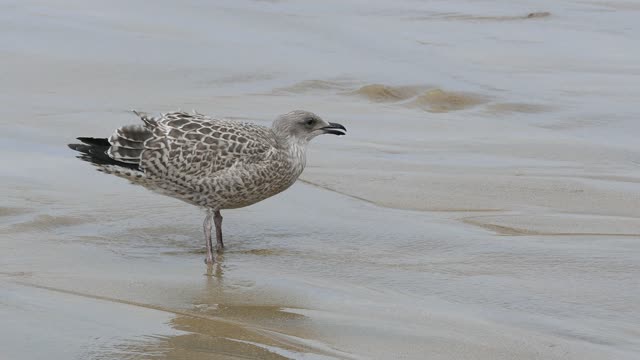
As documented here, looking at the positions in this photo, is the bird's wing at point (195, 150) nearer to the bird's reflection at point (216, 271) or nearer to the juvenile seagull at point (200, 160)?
the juvenile seagull at point (200, 160)

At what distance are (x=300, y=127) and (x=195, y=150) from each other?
777 mm

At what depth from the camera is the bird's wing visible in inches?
287

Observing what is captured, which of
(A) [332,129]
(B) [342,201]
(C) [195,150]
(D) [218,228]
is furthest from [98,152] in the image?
(B) [342,201]

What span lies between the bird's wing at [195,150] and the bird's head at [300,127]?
319mm

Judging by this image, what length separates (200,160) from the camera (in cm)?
730

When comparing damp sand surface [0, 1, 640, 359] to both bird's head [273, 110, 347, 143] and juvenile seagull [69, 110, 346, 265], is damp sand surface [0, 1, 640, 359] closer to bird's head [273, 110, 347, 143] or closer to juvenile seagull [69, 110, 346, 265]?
juvenile seagull [69, 110, 346, 265]

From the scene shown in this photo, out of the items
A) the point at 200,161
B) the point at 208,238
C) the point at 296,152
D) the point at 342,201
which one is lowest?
the point at 208,238

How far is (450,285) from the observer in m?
6.44

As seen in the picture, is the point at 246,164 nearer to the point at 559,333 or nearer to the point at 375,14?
the point at 559,333

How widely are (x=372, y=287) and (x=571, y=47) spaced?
28.4 feet

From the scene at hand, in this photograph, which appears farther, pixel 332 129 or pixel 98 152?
pixel 332 129

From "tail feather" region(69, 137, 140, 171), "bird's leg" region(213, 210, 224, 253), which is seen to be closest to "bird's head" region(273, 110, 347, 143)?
"bird's leg" region(213, 210, 224, 253)

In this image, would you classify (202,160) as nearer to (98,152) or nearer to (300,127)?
(98,152)

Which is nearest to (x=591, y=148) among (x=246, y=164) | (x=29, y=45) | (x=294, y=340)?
(x=246, y=164)
